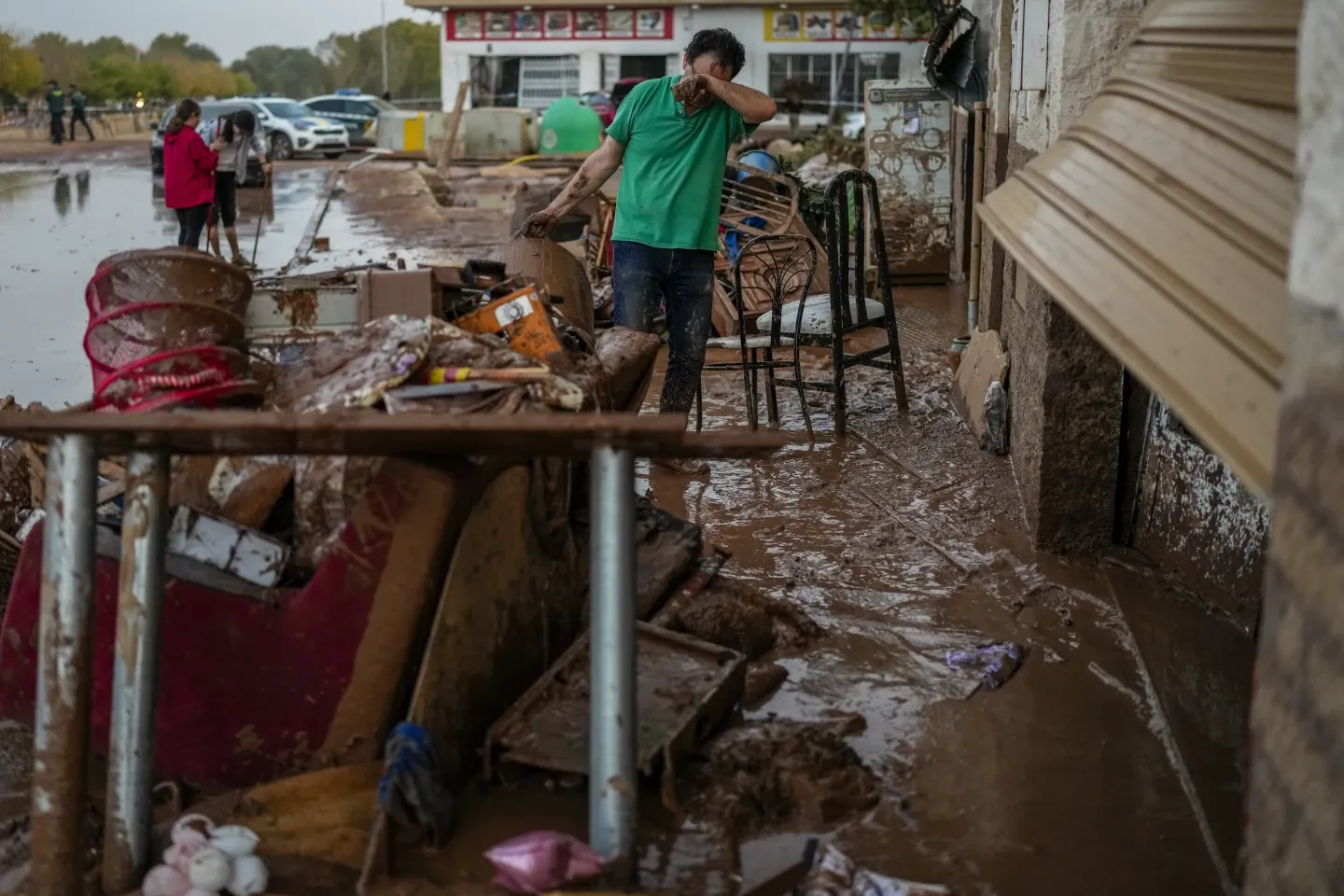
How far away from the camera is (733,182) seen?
391 inches

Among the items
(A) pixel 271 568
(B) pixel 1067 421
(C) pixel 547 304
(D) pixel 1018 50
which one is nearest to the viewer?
(A) pixel 271 568

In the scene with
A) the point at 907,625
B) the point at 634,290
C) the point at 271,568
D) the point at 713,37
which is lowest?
the point at 907,625

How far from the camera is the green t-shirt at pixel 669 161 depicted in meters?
5.58

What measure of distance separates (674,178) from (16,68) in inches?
2051

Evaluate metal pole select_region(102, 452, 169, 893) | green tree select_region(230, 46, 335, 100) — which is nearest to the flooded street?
metal pole select_region(102, 452, 169, 893)

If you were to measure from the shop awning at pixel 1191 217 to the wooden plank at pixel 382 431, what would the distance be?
2.30 ft

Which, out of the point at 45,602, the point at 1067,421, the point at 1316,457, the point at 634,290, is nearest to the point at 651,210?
the point at 634,290

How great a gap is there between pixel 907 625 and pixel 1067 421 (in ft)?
3.44

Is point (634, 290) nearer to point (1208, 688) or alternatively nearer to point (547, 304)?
point (547, 304)

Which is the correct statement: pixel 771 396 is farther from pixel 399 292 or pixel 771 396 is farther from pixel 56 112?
pixel 56 112

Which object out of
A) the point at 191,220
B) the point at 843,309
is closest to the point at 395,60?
the point at 191,220

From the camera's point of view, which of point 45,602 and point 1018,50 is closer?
point 45,602

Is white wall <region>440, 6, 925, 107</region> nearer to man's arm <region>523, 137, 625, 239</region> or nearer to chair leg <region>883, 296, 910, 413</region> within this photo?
chair leg <region>883, 296, 910, 413</region>

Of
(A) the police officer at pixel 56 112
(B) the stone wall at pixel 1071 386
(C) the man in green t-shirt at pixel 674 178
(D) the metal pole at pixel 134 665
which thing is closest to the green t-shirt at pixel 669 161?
(C) the man in green t-shirt at pixel 674 178
